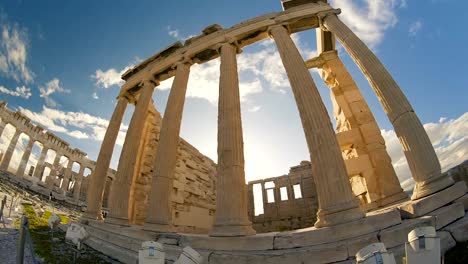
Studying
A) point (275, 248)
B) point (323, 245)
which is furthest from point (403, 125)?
point (275, 248)

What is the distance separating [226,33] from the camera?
1408 centimetres

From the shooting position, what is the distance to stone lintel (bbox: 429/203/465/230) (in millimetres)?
6387

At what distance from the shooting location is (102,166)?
14633 mm

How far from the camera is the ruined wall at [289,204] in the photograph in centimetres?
2408

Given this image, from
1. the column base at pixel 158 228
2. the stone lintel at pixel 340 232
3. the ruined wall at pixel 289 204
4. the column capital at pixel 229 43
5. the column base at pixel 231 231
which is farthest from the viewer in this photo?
the ruined wall at pixel 289 204

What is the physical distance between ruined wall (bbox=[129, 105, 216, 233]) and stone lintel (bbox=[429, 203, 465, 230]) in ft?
41.6

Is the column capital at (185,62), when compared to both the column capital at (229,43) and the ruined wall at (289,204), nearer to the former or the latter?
the column capital at (229,43)

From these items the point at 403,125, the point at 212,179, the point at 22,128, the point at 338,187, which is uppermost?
the point at 22,128

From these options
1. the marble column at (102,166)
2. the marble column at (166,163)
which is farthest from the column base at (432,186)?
the marble column at (102,166)

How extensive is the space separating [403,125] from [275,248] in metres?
5.77

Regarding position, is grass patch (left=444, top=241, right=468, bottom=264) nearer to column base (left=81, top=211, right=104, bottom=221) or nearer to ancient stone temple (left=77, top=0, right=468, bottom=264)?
ancient stone temple (left=77, top=0, right=468, bottom=264)

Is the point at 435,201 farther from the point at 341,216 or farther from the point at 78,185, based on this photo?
the point at 78,185

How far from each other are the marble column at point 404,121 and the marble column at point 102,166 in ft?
44.4

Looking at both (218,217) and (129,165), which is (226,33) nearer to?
(129,165)
